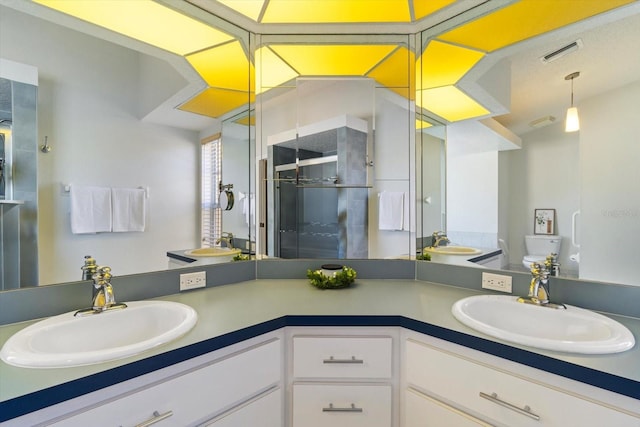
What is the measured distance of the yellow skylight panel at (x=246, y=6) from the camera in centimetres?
162

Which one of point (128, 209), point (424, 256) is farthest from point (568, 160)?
point (128, 209)

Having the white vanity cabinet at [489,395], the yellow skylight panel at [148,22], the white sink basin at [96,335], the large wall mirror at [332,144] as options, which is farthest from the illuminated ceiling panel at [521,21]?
the white sink basin at [96,335]

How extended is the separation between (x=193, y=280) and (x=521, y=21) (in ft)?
6.82

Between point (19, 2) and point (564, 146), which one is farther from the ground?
point (19, 2)

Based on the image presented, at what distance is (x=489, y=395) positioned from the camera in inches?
39.5

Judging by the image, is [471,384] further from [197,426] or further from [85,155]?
[85,155]

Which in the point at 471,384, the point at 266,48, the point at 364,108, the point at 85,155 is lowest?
the point at 471,384

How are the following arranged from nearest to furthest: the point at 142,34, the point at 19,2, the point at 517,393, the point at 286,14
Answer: the point at 517,393
the point at 19,2
the point at 142,34
the point at 286,14

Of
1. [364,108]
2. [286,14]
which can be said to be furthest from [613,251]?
[286,14]

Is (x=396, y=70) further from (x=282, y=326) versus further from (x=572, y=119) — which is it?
(x=282, y=326)

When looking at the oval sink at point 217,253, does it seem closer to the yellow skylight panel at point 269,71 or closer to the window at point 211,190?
the window at point 211,190

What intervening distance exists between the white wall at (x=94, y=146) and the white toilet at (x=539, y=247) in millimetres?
1718

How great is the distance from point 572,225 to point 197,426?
1.70 m

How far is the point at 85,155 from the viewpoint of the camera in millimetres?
1326
